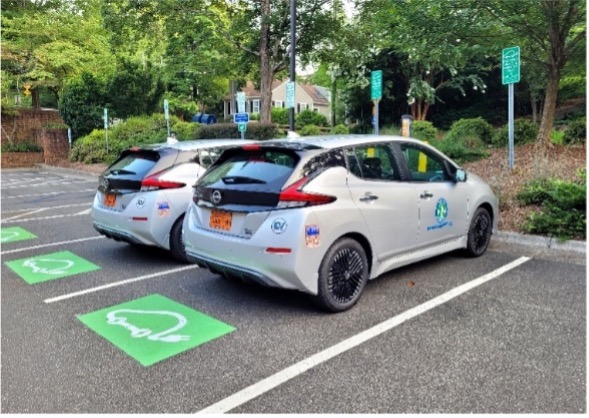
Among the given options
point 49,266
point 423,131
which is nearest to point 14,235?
point 49,266

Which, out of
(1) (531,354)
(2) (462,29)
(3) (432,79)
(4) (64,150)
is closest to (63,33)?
(4) (64,150)

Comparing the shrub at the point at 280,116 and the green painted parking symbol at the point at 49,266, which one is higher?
the shrub at the point at 280,116

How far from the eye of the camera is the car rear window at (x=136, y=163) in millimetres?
5748

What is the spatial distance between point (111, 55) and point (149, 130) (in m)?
6.07

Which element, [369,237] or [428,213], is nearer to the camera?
[369,237]

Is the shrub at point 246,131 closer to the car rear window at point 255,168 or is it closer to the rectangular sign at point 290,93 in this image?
the rectangular sign at point 290,93

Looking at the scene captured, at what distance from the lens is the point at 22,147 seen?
2559 cm

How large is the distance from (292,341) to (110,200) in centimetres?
340

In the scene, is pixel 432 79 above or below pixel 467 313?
above

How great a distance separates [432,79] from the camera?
25.1 metres

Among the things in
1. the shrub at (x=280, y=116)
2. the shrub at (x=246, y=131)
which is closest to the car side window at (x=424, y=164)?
the shrub at (x=246, y=131)

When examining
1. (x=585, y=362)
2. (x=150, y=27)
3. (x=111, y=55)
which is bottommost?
(x=585, y=362)

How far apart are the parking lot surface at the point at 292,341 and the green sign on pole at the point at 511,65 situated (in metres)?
3.51

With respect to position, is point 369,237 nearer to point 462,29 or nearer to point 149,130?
point 462,29
